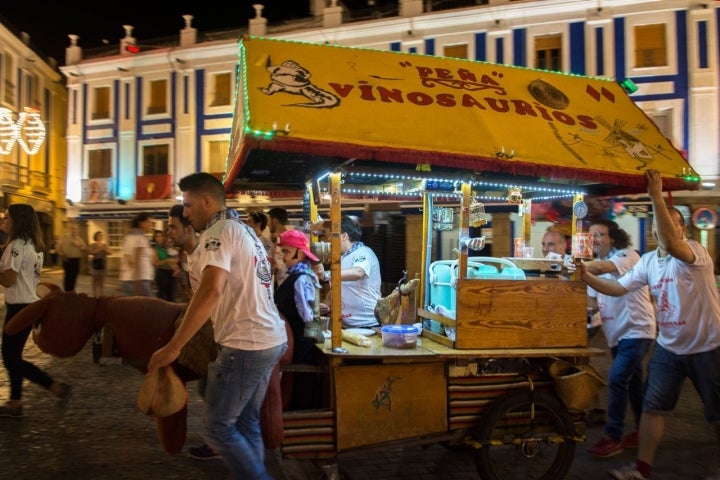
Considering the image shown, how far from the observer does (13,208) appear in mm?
5234

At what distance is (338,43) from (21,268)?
52.8ft

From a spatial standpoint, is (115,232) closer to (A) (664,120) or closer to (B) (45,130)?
(B) (45,130)

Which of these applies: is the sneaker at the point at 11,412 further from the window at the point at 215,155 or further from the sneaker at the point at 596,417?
the window at the point at 215,155

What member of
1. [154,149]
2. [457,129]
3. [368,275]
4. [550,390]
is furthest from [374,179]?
[154,149]

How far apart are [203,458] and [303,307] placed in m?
1.56

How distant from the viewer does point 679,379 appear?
3949 mm

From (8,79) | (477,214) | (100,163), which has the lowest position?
(477,214)

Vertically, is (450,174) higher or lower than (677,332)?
higher

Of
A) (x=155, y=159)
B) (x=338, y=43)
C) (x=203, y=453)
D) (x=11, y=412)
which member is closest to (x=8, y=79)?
(x=155, y=159)

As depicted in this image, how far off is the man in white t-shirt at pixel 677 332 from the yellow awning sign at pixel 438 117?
1.52 ft

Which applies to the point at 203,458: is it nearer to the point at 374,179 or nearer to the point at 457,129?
the point at 374,179

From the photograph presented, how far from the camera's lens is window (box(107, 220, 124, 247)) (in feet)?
76.0

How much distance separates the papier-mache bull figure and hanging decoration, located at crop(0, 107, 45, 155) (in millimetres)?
14521

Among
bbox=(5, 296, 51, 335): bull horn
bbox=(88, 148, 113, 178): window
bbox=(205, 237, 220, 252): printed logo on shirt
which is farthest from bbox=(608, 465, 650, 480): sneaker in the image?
bbox=(88, 148, 113, 178): window
